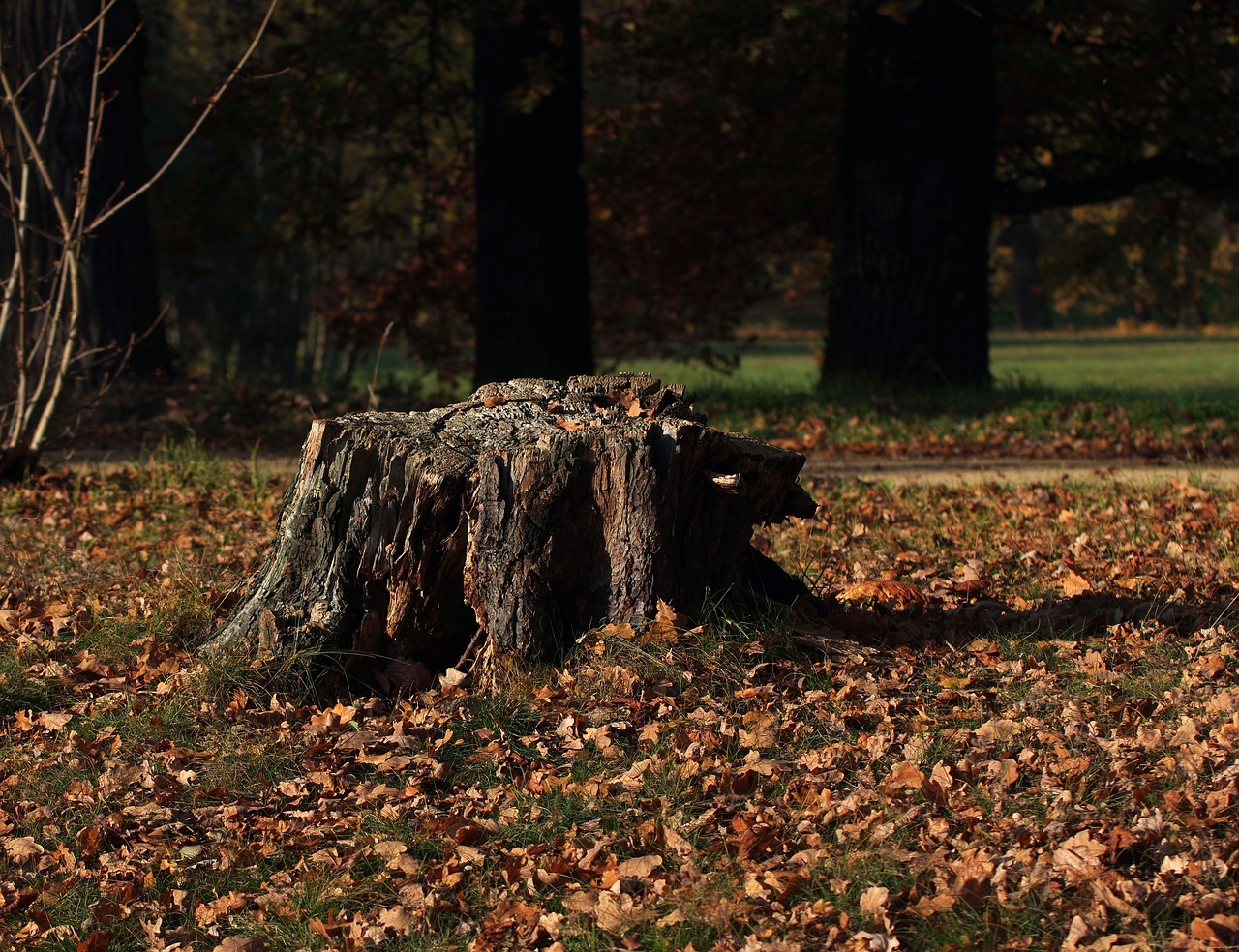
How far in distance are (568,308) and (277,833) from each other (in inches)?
339

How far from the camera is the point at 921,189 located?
12.4 metres

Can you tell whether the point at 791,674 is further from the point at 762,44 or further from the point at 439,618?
the point at 762,44

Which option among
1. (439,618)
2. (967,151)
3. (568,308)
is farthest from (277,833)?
(967,151)

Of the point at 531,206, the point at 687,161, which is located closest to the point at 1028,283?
the point at 687,161

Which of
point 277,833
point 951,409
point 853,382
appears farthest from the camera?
point 853,382

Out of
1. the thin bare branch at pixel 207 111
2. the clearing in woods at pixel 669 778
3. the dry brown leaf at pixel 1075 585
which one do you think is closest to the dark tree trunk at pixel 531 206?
the thin bare branch at pixel 207 111

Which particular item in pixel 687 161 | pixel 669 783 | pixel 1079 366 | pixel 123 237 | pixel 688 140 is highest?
pixel 688 140

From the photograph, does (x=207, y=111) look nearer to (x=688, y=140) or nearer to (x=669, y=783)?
(x=669, y=783)

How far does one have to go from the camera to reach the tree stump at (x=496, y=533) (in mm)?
4801

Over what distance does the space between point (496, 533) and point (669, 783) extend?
1.09m

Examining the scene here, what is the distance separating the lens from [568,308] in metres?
12.4

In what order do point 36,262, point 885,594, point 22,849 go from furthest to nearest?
point 36,262 < point 885,594 < point 22,849

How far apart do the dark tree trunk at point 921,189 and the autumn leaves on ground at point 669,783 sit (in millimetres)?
6534

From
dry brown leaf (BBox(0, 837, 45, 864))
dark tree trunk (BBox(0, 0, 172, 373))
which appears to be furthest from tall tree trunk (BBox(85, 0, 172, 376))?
dry brown leaf (BBox(0, 837, 45, 864))
